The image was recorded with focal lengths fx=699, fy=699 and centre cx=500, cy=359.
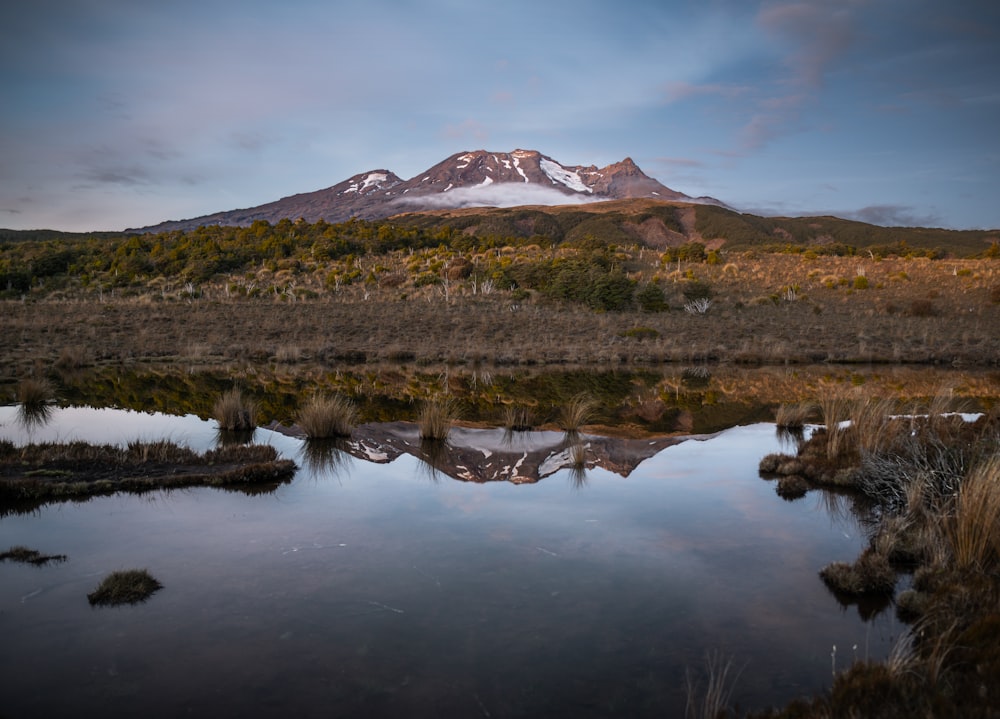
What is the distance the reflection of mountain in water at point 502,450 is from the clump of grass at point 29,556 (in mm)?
4894

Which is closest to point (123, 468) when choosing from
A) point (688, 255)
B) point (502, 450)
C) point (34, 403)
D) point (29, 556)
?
point (29, 556)

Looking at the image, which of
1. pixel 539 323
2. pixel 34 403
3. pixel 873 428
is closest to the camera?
pixel 873 428

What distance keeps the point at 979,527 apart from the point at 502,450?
22.6 ft

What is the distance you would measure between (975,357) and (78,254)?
213ft

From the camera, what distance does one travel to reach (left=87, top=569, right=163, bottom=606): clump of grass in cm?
550

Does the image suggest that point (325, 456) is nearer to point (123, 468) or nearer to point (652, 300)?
point (123, 468)

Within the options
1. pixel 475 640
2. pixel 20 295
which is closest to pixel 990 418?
pixel 475 640

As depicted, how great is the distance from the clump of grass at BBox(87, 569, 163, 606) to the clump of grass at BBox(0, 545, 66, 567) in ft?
3.03

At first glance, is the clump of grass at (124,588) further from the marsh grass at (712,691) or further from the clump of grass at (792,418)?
the clump of grass at (792,418)

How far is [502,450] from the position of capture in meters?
11.5

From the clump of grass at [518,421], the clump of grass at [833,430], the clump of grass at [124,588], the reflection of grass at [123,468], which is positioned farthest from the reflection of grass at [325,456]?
the clump of grass at [833,430]

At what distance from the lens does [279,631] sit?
504 cm

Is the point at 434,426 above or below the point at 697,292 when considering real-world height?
below

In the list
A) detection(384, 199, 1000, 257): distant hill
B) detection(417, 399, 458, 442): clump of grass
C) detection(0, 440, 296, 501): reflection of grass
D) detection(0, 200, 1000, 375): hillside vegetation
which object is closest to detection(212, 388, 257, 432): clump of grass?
detection(0, 440, 296, 501): reflection of grass
